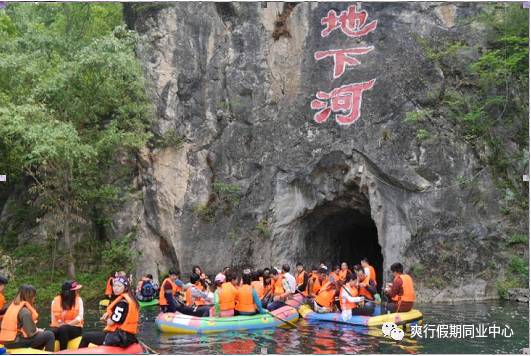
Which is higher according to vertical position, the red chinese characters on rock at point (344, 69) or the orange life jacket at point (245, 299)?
the red chinese characters on rock at point (344, 69)

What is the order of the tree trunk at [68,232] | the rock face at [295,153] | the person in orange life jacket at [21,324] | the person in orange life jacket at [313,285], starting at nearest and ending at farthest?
the person in orange life jacket at [21,324], the person in orange life jacket at [313,285], the rock face at [295,153], the tree trunk at [68,232]

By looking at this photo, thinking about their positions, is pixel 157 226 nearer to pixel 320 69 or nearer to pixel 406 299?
pixel 320 69

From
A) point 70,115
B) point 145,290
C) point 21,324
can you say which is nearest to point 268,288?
point 145,290

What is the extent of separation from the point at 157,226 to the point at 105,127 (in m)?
4.26

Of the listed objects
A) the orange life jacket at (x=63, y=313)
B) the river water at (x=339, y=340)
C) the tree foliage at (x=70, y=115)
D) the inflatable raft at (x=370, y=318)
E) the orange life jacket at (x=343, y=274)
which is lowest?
the river water at (x=339, y=340)

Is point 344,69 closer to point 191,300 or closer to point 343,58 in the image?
point 343,58

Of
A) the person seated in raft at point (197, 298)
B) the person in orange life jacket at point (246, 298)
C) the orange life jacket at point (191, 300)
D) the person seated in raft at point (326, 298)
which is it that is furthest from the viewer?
the person seated in raft at point (326, 298)

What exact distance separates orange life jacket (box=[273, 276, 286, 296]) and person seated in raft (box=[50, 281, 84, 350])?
758cm

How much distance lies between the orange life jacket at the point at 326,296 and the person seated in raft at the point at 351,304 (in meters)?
0.91

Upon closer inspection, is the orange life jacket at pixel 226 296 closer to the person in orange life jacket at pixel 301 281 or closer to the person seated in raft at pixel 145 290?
the person in orange life jacket at pixel 301 281

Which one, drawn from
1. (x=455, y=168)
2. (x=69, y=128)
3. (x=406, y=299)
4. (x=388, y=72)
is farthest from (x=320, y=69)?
(x=406, y=299)

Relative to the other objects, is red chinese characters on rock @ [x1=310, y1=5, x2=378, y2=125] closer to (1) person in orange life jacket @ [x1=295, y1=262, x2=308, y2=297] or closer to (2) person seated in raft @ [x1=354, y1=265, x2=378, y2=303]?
(1) person in orange life jacket @ [x1=295, y1=262, x2=308, y2=297]

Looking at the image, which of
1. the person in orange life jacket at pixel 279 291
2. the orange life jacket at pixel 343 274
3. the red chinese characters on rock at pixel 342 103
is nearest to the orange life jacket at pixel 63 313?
the person in orange life jacket at pixel 279 291

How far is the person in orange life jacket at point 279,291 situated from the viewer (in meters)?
16.5
